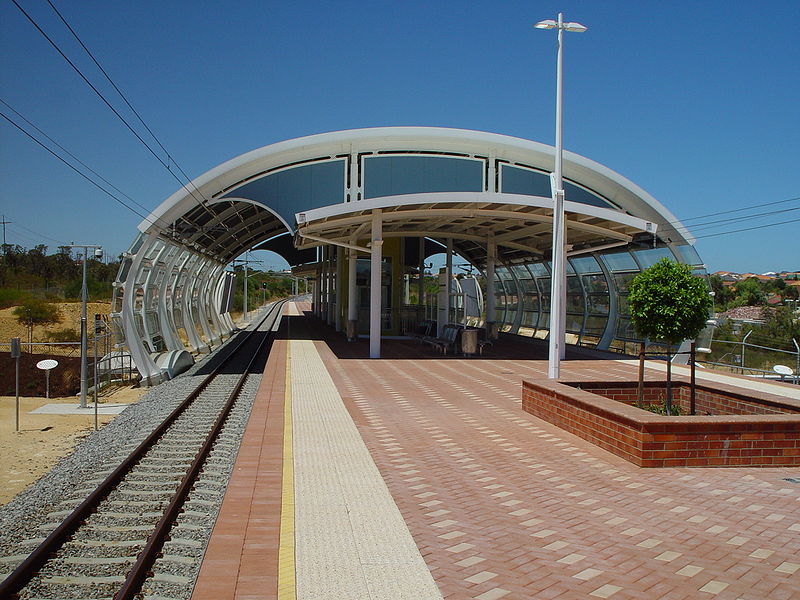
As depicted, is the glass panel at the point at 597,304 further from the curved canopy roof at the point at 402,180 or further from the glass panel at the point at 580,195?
the glass panel at the point at 580,195

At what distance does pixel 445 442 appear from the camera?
858 centimetres

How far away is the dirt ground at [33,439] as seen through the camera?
981 centimetres

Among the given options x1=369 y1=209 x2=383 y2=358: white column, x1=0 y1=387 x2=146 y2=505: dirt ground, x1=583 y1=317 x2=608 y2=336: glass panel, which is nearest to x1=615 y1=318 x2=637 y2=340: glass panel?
x1=583 y1=317 x2=608 y2=336: glass panel

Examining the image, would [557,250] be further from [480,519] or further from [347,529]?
[347,529]

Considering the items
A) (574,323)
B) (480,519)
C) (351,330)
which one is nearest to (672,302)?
(480,519)

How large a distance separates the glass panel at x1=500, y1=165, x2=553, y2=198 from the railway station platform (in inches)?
611

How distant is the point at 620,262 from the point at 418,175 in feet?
26.4

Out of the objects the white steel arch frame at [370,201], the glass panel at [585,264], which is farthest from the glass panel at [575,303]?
the white steel arch frame at [370,201]

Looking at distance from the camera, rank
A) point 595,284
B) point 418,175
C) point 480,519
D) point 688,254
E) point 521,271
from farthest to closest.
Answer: point 521,271, point 595,284, point 418,175, point 688,254, point 480,519

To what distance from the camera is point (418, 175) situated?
79.2ft

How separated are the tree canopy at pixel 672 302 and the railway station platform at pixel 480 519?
2074 mm

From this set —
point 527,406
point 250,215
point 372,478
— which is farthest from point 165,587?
point 250,215

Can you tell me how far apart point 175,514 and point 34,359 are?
2589 centimetres

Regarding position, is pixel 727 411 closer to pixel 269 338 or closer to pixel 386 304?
pixel 386 304
